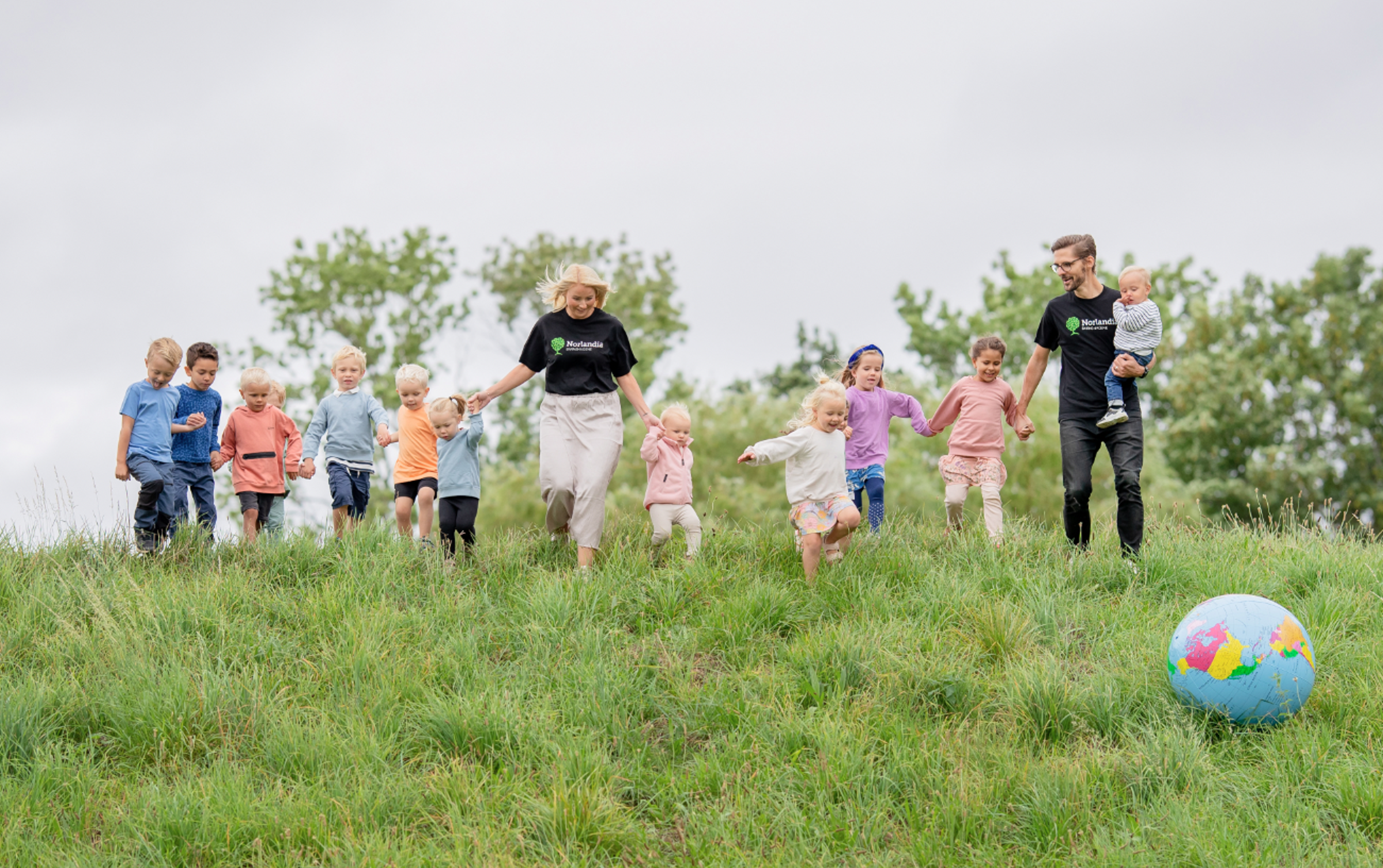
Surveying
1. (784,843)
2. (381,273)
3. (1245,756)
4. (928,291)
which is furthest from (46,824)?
(928,291)

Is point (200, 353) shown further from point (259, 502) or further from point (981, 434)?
point (981, 434)

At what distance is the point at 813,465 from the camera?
26.2ft

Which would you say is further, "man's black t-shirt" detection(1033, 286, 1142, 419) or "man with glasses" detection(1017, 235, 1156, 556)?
"man's black t-shirt" detection(1033, 286, 1142, 419)

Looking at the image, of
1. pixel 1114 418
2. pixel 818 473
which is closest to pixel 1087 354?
pixel 1114 418

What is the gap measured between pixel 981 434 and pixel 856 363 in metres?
1.27

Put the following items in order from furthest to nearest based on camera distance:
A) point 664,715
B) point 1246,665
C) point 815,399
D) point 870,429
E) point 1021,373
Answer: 1. point 1021,373
2. point 870,429
3. point 815,399
4. point 664,715
5. point 1246,665

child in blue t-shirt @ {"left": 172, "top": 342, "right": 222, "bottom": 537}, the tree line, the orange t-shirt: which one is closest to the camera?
child in blue t-shirt @ {"left": 172, "top": 342, "right": 222, "bottom": 537}

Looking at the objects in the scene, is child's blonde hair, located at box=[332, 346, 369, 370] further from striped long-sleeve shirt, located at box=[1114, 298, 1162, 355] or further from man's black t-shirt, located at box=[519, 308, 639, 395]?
striped long-sleeve shirt, located at box=[1114, 298, 1162, 355]

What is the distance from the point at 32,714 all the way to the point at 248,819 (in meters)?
1.88

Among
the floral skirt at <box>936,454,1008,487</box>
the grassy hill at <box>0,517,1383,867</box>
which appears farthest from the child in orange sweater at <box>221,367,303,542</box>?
the floral skirt at <box>936,454,1008,487</box>

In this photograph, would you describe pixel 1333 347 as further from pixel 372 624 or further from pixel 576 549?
pixel 372 624

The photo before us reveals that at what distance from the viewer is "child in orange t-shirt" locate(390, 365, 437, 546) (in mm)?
9234

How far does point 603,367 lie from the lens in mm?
8570

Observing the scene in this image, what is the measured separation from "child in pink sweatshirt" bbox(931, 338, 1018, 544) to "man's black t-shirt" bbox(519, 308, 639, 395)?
3.02 metres
